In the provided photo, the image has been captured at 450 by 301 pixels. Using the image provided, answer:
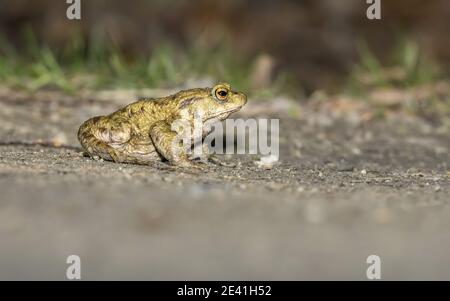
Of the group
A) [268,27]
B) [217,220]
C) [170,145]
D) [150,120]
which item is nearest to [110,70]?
[150,120]

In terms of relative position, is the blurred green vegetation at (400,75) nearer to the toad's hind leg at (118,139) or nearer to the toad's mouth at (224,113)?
the toad's mouth at (224,113)

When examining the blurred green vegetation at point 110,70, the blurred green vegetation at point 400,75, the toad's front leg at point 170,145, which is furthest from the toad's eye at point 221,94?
the blurred green vegetation at point 400,75

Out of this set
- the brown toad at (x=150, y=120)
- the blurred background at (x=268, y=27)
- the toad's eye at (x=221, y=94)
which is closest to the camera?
the brown toad at (x=150, y=120)

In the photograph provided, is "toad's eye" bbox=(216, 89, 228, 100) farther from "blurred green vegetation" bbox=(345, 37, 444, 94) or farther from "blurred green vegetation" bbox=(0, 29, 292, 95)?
"blurred green vegetation" bbox=(345, 37, 444, 94)

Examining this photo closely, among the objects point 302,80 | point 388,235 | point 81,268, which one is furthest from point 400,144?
point 302,80

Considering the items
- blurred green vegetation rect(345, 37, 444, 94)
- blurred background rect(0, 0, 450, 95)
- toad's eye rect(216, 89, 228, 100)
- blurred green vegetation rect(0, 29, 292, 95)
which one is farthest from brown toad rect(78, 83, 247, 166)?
blurred background rect(0, 0, 450, 95)

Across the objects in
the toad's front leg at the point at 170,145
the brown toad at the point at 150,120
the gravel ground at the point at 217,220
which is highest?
the brown toad at the point at 150,120

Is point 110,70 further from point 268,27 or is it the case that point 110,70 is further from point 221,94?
point 268,27
